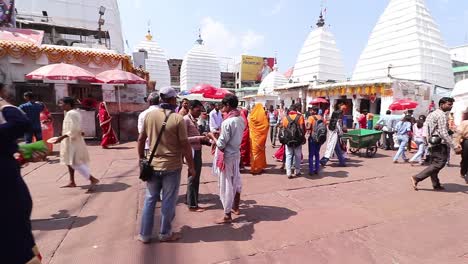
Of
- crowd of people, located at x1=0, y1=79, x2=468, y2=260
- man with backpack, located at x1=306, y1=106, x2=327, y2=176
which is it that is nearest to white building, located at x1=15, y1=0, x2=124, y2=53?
crowd of people, located at x1=0, y1=79, x2=468, y2=260

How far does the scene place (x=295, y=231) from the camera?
3.31 meters

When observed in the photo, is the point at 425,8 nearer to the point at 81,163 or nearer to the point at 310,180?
the point at 310,180

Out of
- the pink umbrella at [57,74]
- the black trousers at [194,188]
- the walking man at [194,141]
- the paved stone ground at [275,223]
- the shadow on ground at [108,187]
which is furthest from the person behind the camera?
the pink umbrella at [57,74]

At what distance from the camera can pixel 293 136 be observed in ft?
18.2

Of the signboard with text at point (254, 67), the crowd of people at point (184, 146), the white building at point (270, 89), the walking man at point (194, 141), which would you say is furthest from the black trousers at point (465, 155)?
the signboard with text at point (254, 67)

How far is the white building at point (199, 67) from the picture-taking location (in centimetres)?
3447

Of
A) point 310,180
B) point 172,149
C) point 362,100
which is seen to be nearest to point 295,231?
point 172,149

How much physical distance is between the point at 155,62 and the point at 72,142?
30.1 metres

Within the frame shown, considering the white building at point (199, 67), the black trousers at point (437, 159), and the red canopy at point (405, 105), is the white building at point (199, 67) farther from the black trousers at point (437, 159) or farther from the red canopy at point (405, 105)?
the black trousers at point (437, 159)

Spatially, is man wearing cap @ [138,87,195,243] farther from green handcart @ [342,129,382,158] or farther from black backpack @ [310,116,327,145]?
green handcart @ [342,129,382,158]

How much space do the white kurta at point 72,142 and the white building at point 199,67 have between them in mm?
29810

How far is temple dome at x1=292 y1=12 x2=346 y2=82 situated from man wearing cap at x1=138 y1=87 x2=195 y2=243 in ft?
76.7

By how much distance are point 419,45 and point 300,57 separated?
1044cm

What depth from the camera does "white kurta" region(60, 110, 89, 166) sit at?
14.9 ft
